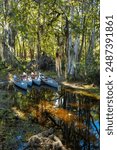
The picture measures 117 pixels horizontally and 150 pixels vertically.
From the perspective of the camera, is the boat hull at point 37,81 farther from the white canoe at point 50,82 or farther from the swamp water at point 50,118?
the swamp water at point 50,118

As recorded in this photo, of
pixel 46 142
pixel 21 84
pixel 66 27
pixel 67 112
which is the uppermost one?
pixel 66 27

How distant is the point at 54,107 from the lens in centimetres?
1894

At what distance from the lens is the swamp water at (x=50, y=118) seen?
12492 millimetres

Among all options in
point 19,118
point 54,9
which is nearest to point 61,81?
point 54,9

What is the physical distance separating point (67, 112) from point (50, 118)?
169 centimetres

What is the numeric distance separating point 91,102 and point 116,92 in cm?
1362

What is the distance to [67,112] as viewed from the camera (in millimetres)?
17516

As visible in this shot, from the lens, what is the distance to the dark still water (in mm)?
12766

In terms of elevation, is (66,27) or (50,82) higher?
(66,27)

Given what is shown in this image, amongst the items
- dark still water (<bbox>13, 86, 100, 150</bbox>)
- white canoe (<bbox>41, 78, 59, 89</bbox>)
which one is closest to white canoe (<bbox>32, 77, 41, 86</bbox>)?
white canoe (<bbox>41, 78, 59, 89</bbox>)

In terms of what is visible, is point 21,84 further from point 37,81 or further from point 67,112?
point 67,112

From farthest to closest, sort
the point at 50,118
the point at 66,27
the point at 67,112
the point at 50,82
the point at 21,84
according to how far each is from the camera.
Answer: the point at 66,27 → the point at 50,82 → the point at 21,84 → the point at 67,112 → the point at 50,118

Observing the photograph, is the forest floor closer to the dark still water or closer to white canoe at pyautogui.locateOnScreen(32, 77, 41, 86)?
the dark still water

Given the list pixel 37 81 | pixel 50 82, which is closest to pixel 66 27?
pixel 37 81
